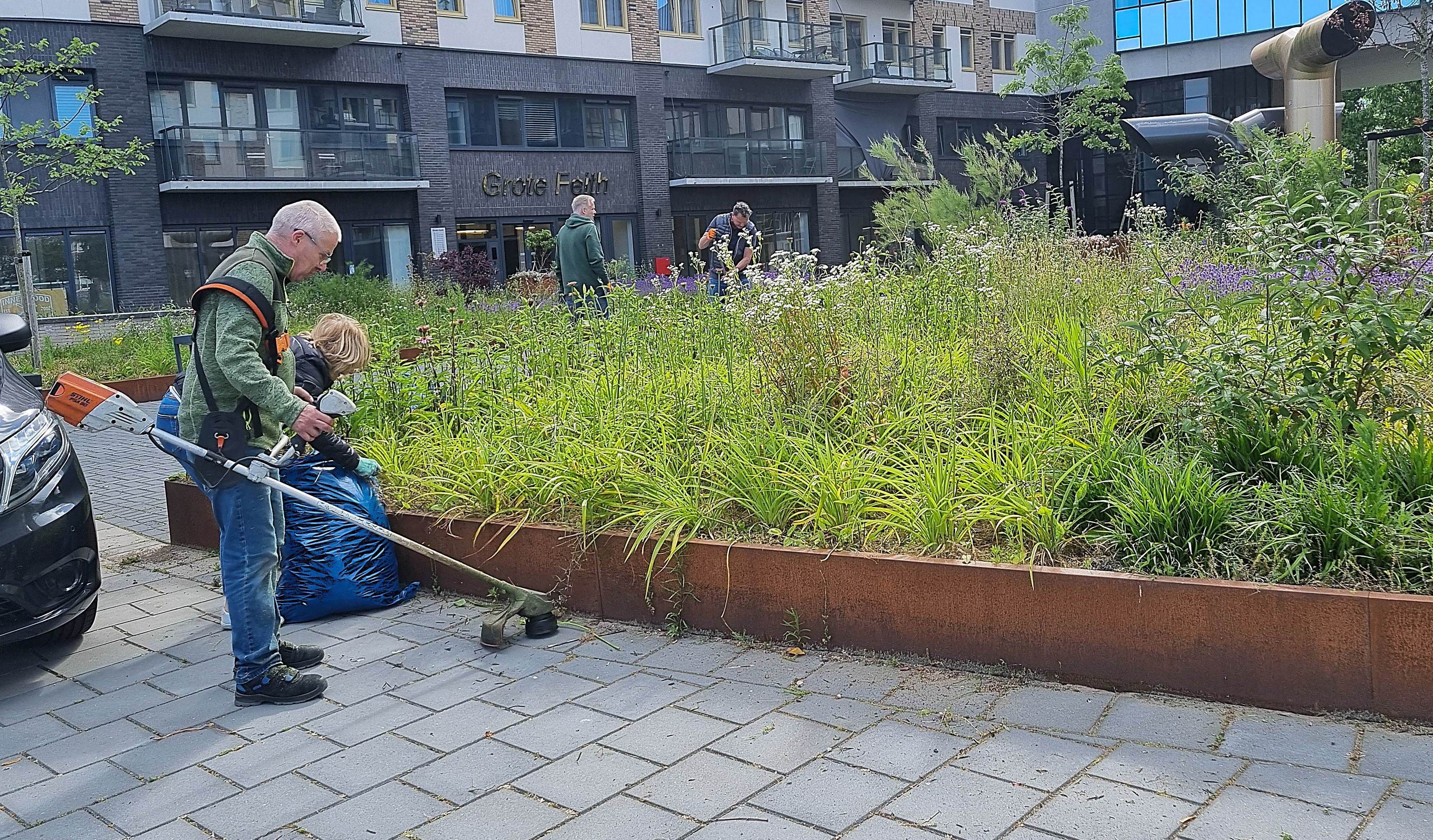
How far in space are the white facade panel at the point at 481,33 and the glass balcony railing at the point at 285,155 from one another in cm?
312

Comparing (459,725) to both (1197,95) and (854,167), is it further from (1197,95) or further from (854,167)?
(1197,95)

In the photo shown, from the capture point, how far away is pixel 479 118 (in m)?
31.4

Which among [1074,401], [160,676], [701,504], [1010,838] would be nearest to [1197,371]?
[1074,401]

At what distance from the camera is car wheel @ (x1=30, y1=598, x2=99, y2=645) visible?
5066 mm

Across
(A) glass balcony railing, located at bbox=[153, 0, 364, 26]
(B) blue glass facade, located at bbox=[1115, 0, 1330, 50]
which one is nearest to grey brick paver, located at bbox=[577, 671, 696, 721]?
(A) glass balcony railing, located at bbox=[153, 0, 364, 26]

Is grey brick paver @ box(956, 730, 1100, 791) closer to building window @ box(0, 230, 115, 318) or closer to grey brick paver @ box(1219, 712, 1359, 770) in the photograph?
grey brick paver @ box(1219, 712, 1359, 770)

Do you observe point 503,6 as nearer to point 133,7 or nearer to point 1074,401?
point 133,7

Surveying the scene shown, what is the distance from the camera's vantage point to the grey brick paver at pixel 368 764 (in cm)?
356

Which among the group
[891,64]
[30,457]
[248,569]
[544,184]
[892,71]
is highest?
[891,64]

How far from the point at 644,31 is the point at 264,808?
3288 centimetres

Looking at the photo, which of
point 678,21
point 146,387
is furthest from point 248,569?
point 678,21

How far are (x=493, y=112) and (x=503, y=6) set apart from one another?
2.76 meters

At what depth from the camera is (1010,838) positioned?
2.95 m

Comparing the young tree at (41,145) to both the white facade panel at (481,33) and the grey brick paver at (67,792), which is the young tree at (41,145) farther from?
the grey brick paver at (67,792)
